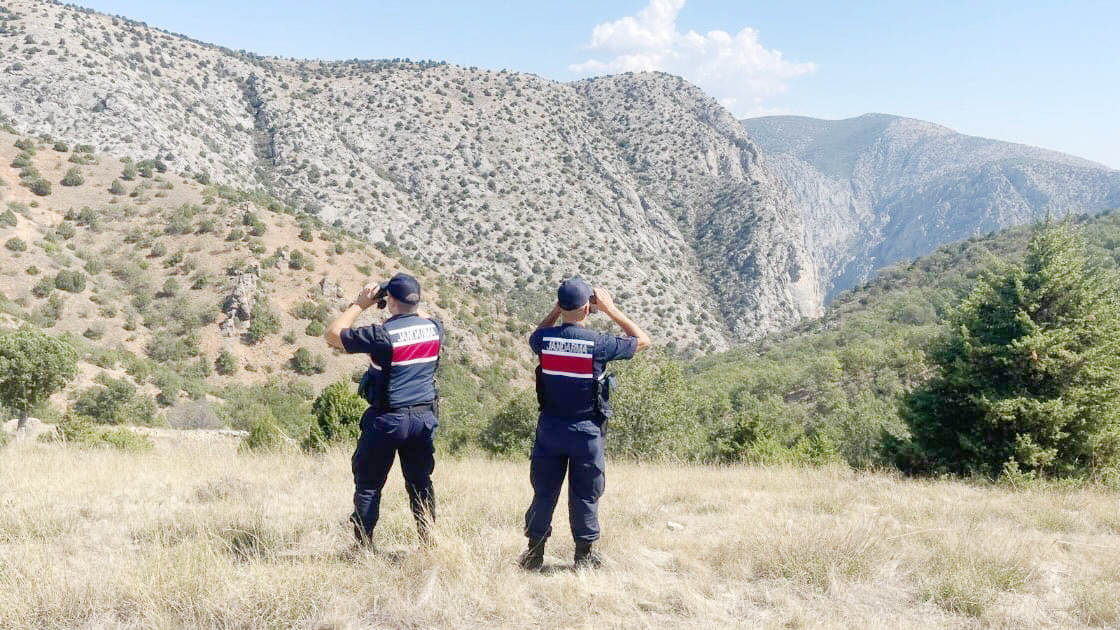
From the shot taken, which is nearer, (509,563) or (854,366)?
(509,563)

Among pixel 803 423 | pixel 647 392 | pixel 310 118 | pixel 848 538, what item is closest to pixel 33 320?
pixel 647 392

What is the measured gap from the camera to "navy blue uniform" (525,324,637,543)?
3.59 meters

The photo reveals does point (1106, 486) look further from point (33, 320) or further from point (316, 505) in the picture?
point (33, 320)

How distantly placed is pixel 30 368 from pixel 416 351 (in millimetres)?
15534

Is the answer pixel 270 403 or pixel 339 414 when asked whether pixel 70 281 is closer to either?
pixel 270 403

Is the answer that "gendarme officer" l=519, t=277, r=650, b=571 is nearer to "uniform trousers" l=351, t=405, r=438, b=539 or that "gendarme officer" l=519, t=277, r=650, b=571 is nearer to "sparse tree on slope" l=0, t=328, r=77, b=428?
"uniform trousers" l=351, t=405, r=438, b=539

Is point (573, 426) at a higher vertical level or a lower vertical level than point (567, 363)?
lower

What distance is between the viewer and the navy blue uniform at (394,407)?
11.7 ft

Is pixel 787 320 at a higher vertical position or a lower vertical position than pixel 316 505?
lower

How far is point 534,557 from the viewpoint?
368 cm

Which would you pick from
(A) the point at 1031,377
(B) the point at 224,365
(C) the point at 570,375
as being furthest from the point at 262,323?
(A) the point at 1031,377

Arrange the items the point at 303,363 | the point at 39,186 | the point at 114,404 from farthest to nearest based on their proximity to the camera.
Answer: the point at 39,186 → the point at 303,363 → the point at 114,404

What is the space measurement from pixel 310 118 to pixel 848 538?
74.2m

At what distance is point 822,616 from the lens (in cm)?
308
